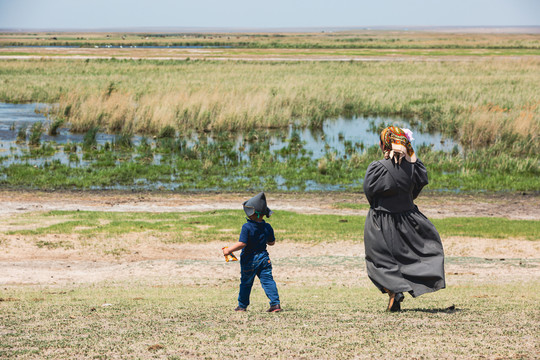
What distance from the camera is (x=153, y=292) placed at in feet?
30.7

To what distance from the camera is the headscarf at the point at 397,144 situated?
6.84 meters

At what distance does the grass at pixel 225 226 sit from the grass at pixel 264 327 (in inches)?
233

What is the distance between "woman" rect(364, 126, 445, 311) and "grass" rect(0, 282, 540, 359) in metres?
0.40

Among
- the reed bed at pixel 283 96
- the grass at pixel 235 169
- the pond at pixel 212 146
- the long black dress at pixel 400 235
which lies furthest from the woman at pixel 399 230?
the reed bed at pixel 283 96

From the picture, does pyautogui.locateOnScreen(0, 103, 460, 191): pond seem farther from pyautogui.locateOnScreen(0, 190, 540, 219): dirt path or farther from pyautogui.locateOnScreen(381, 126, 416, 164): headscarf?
pyautogui.locateOnScreen(381, 126, 416, 164): headscarf

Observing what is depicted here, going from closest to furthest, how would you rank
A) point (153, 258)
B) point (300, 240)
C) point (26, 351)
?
1. point (26, 351)
2. point (153, 258)
3. point (300, 240)

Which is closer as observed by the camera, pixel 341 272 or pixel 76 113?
pixel 341 272

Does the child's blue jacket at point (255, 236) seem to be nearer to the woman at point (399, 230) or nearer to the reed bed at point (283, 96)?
the woman at point (399, 230)

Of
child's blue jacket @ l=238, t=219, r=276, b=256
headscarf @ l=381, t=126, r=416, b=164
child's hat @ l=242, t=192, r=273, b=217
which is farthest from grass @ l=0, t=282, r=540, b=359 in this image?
headscarf @ l=381, t=126, r=416, b=164

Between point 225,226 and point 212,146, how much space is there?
12.2 meters

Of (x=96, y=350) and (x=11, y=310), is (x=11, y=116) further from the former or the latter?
(x=96, y=350)

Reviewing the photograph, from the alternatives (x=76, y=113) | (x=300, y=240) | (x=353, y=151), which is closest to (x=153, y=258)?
(x=300, y=240)

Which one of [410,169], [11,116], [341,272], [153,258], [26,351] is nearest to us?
[26,351]

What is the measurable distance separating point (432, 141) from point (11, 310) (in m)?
26.0
